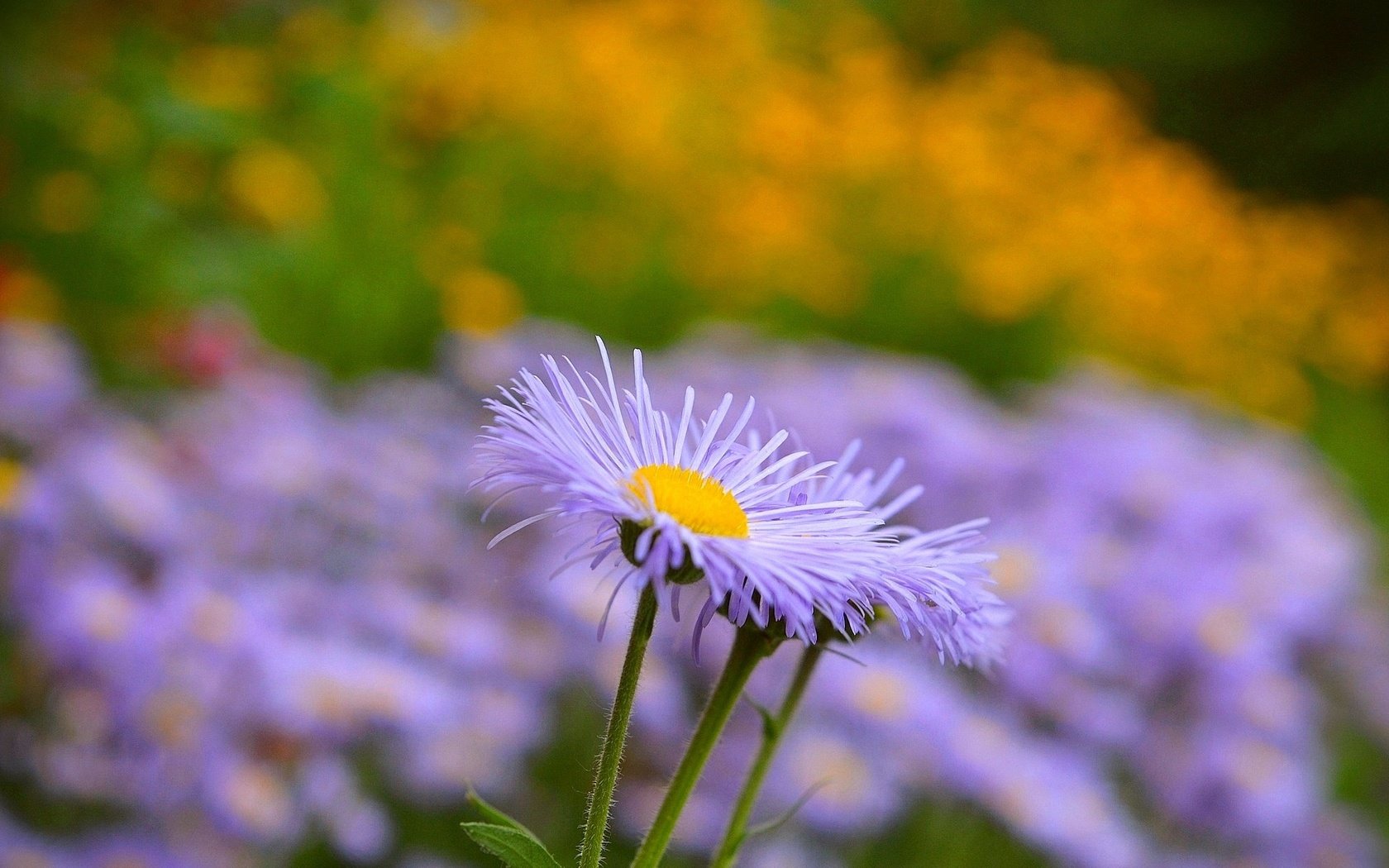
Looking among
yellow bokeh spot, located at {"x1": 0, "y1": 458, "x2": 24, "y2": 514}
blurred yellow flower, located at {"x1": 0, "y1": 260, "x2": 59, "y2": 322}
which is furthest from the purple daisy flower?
blurred yellow flower, located at {"x1": 0, "y1": 260, "x2": 59, "y2": 322}

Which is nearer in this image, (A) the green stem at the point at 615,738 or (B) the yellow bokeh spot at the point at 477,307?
(A) the green stem at the point at 615,738

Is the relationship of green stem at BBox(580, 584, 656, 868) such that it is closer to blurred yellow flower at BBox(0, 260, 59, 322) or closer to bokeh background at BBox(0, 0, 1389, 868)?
bokeh background at BBox(0, 0, 1389, 868)

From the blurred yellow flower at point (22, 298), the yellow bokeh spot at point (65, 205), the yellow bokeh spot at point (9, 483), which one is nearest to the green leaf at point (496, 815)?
the yellow bokeh spot at point (9, 483)

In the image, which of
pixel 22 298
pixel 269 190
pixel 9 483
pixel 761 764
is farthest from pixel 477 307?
pixel 761 764

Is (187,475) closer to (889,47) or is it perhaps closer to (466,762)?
(466,762)

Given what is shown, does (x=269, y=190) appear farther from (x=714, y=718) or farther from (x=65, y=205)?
(x=714, y=718)

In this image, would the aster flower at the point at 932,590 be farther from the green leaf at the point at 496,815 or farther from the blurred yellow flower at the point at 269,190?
the blurred yellow flower at the point at 269,190
